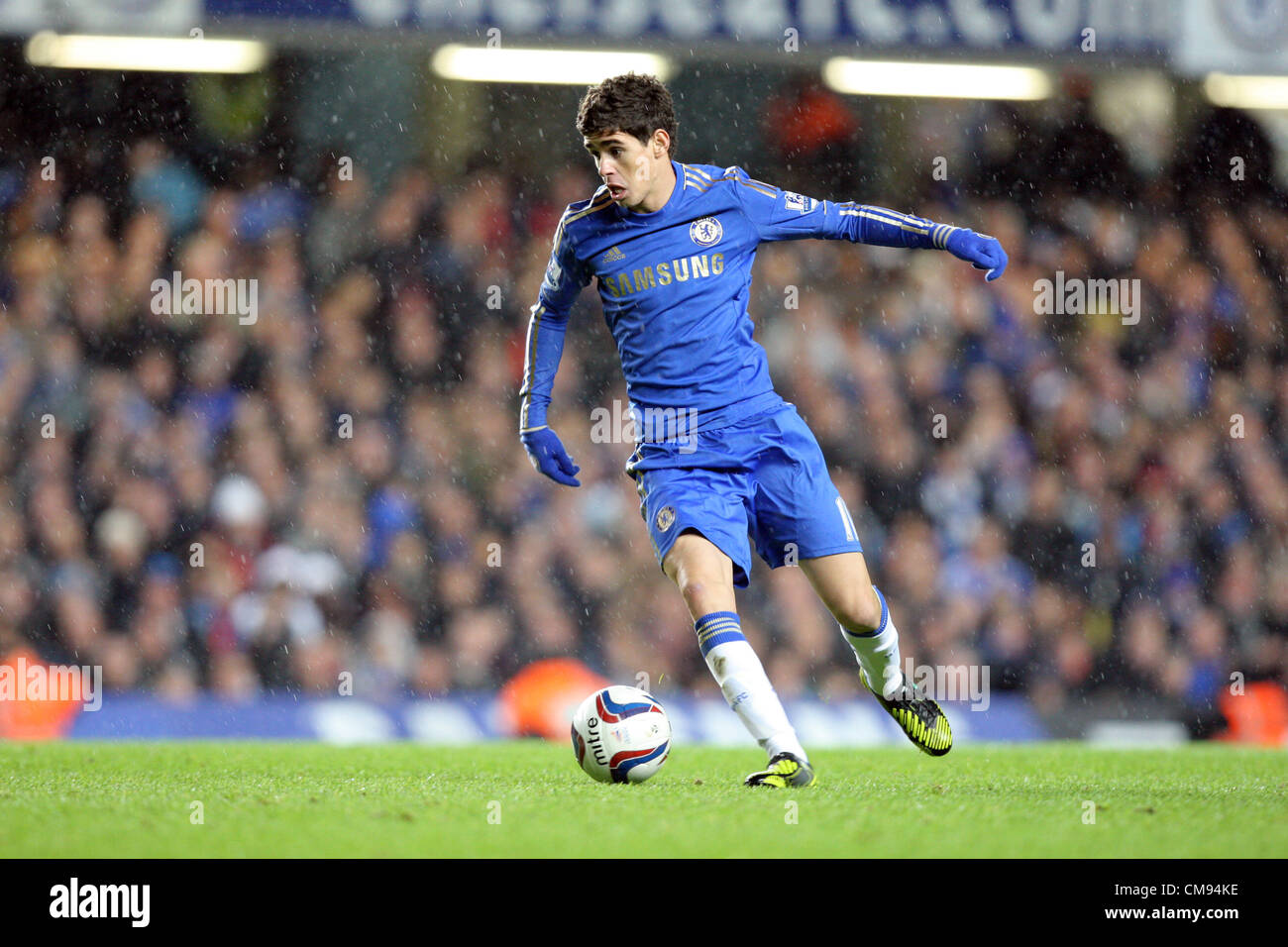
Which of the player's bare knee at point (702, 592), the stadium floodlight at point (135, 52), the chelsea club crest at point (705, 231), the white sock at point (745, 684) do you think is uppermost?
the stadium floodlight at point (135, 52)

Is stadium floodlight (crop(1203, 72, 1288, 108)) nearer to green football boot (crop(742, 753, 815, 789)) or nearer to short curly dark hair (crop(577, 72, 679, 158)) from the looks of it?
short curly dark hair (crop(577, 72, 679, 158))

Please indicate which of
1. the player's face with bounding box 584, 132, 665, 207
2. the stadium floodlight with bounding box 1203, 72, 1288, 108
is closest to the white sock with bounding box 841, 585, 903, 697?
the player's face with bounding box 584, 132, 665, 207

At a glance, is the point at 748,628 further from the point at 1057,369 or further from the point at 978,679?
the point at 1057,369

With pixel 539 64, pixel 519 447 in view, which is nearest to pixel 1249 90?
pixel 539 64

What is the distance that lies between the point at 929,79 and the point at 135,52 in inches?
204

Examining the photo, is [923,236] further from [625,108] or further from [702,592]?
[702,592]

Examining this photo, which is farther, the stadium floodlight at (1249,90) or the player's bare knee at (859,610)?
the stadium floodlight at (1249,90)

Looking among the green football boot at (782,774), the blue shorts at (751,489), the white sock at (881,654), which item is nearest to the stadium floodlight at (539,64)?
the blue shorts at (751,489)

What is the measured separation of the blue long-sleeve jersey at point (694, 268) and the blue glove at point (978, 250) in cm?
4

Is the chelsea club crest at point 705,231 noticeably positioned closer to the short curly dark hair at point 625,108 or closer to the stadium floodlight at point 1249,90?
the short curly dark hair at point 625,108

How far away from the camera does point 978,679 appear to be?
9453 millimetres

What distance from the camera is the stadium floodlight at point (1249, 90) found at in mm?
10555

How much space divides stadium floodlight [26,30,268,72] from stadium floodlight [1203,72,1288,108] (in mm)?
6694

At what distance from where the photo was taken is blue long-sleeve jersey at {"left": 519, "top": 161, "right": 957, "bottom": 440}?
4598mm
